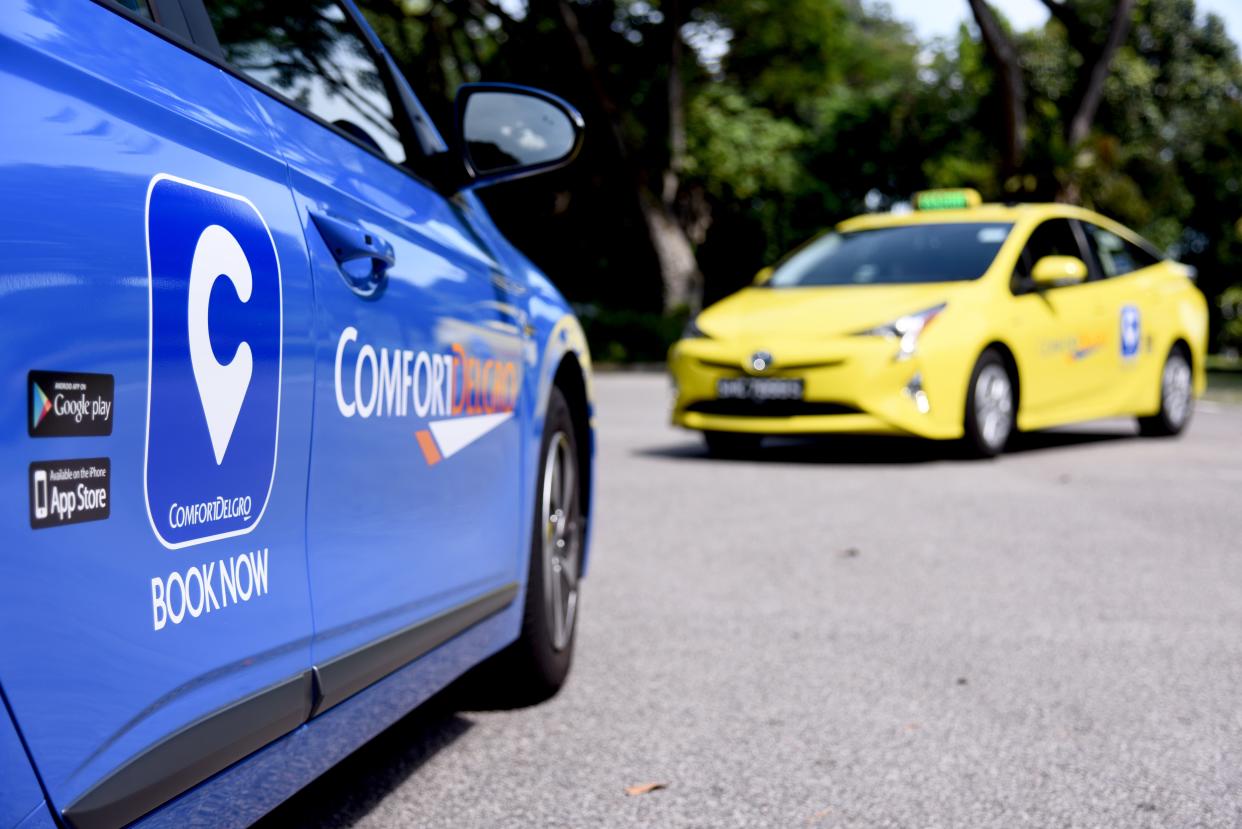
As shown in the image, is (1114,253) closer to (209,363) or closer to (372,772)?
(372,772)

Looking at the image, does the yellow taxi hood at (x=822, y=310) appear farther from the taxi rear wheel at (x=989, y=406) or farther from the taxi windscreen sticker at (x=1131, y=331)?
the taxi windscreen sticker at (x=1131, y=331)

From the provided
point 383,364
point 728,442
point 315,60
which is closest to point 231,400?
point 383,364

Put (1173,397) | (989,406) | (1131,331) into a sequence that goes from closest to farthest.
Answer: (989,406), (1131,331), (1173,397)

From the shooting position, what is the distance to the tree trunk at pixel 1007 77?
27.5 m

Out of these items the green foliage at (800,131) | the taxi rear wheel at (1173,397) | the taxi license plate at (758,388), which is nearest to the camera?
the taxi license plate at (758,388)

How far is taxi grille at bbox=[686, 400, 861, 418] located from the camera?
404 inches

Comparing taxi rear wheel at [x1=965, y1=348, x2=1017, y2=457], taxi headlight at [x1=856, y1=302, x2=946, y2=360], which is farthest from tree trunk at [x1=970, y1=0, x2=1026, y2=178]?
taxi headlight at [x1=856, y1=302, x2=946, y2=360]

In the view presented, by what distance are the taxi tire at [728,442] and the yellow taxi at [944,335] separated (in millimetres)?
15

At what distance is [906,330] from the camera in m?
10.2

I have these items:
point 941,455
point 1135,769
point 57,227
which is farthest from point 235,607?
point 941,455

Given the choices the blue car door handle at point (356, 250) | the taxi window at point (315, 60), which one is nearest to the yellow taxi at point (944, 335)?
the taxi window at point (315, 60)

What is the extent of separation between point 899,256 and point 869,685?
756 centimetres

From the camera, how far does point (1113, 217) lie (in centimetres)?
4428

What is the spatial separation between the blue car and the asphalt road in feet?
1.35
